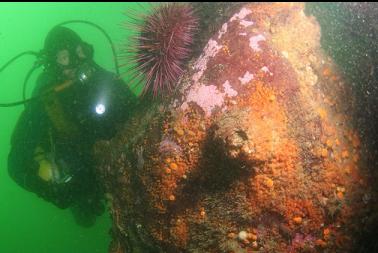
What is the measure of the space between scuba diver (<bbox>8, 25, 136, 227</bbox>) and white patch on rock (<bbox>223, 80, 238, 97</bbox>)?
2.20 meters

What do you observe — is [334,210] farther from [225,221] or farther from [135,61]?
[135,61]

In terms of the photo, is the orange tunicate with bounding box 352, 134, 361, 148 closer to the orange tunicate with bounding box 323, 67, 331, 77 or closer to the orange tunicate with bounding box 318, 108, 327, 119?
the orange tunicate with bounding box 318, 108, 327, 119

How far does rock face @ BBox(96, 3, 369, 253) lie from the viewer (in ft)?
9.77

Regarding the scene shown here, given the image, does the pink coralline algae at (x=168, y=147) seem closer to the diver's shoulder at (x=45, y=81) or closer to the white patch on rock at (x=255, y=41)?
the white patch on rock at (x=255, y=41)

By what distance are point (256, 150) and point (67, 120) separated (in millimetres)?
3345

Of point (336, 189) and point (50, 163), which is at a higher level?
point (336, 189)

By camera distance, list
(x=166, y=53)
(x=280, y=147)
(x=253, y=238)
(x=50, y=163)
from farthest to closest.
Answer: (x=50, y=163), (x=166, y=53), (x=253, y=238), (x=280, y=147)

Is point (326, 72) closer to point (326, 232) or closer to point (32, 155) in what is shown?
point (326, 232)

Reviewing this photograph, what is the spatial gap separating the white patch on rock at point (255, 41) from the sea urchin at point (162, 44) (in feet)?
2.36

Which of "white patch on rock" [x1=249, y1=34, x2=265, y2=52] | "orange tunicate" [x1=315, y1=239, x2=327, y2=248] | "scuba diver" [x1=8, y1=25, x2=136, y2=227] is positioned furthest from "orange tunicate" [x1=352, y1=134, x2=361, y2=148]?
"scuba diver" [x1=8, y1=25, x2=136, y2=227]

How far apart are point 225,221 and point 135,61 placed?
1970mm

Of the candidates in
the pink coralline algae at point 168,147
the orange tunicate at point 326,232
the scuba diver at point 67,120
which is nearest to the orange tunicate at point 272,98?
the pink coralline algae at point 168,147

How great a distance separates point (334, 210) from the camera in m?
3.01

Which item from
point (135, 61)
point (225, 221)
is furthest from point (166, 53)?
point (225, 221)
